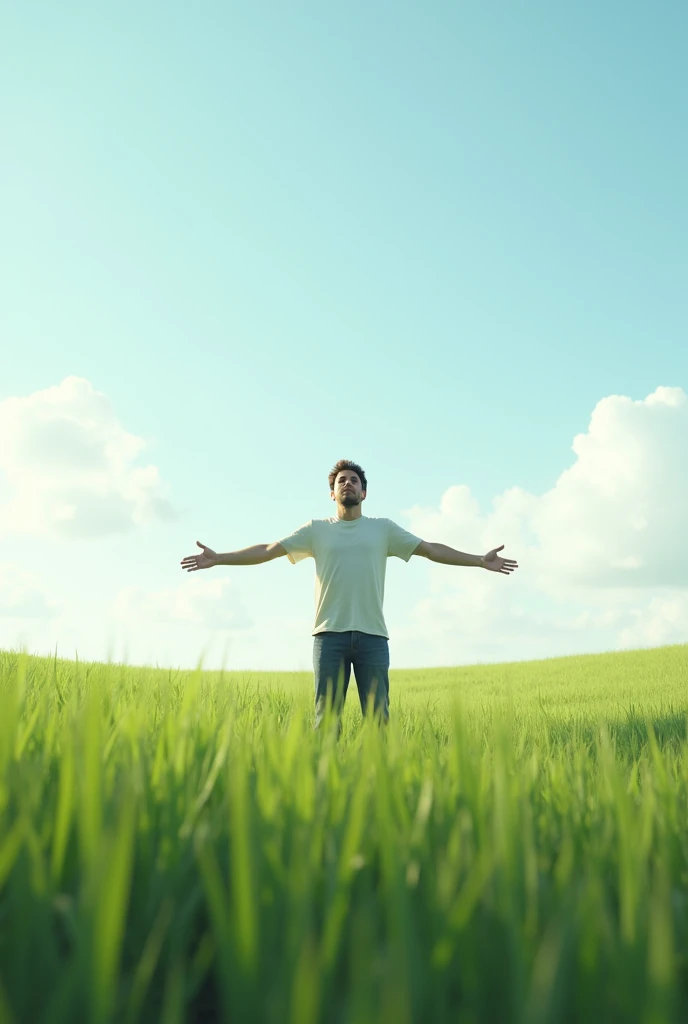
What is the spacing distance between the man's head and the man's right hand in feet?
4.28

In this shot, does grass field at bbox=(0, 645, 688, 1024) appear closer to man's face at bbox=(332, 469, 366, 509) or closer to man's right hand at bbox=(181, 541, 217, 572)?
man's right hand at bbox=(181, 541, 217, 572)

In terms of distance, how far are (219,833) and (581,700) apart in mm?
12122

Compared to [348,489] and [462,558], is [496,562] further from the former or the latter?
[348,489]

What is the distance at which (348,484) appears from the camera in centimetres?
721

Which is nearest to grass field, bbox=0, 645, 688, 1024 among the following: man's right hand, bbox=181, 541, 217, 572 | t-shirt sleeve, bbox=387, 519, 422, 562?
man's right hand, bbox=181, 541, 217, 572

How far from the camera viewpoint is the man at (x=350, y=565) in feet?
22.0

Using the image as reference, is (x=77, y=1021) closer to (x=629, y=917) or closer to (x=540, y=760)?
(x=629, y=917)

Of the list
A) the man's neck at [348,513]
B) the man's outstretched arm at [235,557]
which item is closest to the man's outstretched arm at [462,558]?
the man's neck at [348,513]

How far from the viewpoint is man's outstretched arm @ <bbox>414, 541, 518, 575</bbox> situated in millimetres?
6801

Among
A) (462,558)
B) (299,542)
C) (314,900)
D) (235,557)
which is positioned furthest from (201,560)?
(314,900)

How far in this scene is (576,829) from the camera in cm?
187

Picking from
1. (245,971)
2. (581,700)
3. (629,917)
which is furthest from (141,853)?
(581,700)

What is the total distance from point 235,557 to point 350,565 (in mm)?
1037

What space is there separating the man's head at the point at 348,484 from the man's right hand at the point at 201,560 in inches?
51.4
